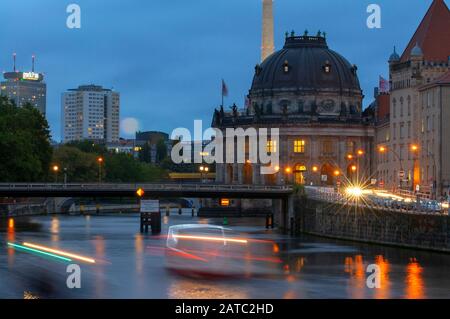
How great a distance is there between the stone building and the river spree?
114 ft

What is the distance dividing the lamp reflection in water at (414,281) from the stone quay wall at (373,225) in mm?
4873

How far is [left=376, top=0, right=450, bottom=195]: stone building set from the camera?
480 feet

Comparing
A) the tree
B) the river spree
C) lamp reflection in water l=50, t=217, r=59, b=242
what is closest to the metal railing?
the river spree

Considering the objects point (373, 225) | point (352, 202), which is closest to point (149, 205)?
point (352, 202)

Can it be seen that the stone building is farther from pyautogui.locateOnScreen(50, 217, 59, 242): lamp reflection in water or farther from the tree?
the tree

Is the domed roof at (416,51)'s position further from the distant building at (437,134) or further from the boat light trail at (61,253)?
the boat light trail at (61,253)

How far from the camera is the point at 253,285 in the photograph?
76125mm

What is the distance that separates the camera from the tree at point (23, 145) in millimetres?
159250

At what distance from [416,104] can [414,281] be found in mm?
77141

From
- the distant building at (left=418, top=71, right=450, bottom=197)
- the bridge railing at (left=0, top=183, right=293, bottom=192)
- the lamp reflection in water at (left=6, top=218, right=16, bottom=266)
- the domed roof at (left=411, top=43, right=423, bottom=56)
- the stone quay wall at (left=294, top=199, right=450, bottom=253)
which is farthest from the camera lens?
the domed roof at (left=411, top=43, right=423, bottom=56)

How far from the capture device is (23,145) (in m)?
161

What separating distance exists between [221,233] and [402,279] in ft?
150

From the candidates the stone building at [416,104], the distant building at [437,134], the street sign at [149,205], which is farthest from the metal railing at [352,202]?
the stone building at [416,104]
